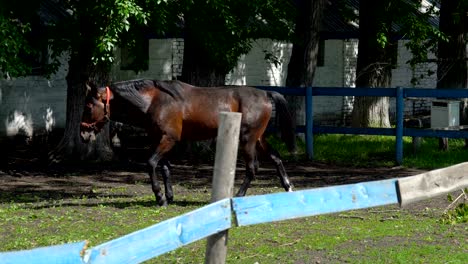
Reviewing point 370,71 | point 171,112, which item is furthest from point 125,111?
point 370,71

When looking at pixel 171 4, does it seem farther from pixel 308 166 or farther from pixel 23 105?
pixel 23 105

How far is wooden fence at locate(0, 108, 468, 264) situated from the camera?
4.91m

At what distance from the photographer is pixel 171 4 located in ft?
55.2

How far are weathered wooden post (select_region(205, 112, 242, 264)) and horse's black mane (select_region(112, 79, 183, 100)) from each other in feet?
23.5

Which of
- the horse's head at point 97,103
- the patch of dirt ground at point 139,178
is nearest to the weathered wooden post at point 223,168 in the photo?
the horse's head at point 97,103

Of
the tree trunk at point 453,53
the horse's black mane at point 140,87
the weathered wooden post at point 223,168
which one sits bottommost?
the weathered wooden post at point 223,168

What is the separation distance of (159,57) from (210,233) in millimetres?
21498

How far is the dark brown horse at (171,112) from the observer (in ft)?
43.1

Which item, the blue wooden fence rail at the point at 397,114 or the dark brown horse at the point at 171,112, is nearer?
the dark brown horse at the point at 171,112

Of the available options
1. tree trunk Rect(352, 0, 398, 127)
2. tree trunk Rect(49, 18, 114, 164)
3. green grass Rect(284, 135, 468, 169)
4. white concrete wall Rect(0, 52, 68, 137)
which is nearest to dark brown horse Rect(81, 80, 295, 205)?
green grass Rect(284, 135, 468, 169)

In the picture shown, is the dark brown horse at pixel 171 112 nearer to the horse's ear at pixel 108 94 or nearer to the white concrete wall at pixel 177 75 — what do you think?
the horse's ear at pixel 108 94

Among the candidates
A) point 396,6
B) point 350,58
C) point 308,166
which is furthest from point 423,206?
point 350,58

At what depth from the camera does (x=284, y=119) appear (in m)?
14.0

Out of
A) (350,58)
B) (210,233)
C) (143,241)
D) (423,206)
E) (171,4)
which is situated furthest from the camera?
(350,58)
